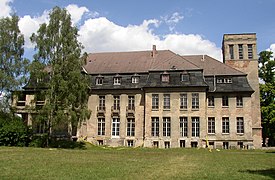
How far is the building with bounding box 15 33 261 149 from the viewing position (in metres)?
36.4

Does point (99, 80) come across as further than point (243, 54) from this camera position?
No

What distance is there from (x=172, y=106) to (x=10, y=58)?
18598 mm

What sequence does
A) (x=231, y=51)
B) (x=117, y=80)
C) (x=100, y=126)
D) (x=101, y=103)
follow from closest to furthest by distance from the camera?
(x=100, y=126), (x=101, y=103), (x=117, y=80), (x=231, y=51)

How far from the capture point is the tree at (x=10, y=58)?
32.4 metres

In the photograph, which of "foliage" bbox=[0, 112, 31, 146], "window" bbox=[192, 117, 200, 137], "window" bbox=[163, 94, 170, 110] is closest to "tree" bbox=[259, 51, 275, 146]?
"window" bbox=[192, 117, 200, 137]

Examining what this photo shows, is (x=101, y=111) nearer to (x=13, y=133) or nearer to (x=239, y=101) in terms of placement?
(x=13, y=133)

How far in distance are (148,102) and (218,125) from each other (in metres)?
8.65

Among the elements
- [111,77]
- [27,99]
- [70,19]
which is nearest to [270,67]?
[111,77]

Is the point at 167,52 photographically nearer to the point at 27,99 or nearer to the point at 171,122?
the point at 171,122

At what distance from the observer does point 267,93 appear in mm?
46000

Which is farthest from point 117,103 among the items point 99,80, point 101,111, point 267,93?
point 267,93

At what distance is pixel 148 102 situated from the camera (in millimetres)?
37500

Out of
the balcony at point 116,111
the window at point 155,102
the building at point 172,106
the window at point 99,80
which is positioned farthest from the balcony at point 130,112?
the window at point 99,80

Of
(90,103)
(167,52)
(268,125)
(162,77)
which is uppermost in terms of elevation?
(167,52)
